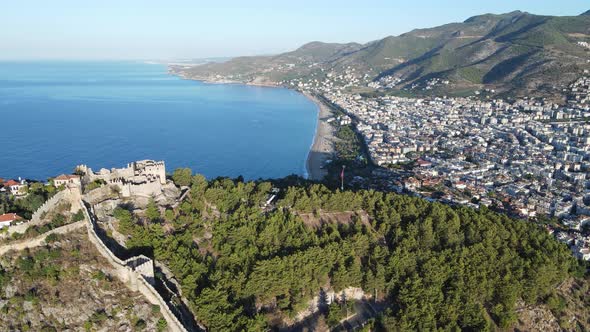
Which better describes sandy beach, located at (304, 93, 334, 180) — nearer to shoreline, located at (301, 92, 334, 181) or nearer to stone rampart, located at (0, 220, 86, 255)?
shoreline, located at (301, 92, 334, 181)

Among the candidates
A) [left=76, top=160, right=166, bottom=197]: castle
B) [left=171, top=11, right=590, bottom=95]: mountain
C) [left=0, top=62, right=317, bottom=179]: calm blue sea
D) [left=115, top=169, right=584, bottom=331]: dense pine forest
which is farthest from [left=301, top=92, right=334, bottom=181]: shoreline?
[left=171, top=11, right=590, bottom=95]: mountain

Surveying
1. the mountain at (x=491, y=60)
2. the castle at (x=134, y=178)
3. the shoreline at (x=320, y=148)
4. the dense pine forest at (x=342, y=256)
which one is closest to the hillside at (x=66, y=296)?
the dense pine forest at (x=342, y=256)

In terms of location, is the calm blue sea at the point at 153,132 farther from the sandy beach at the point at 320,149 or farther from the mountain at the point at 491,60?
the mountain at the point at 491,60

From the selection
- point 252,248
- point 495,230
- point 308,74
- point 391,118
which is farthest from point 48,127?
point 308,74

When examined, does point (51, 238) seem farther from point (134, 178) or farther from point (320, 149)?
point (320, 149)

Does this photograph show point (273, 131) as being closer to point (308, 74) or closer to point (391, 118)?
point (391, 118)
